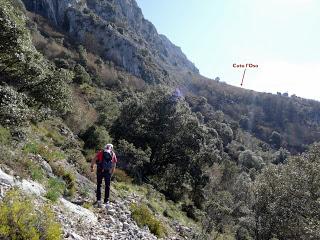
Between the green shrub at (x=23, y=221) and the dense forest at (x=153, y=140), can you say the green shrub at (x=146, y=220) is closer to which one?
the dense forest at (x=153, y=140)

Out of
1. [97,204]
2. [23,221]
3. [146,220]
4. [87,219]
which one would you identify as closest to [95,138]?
[146,220]

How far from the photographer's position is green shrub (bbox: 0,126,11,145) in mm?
13921

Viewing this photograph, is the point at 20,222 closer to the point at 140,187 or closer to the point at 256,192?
the point at 140,187

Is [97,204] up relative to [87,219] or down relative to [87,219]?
up

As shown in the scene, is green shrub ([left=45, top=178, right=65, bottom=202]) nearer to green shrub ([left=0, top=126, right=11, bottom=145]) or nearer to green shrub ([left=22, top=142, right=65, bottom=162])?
green shrub ([left=22, top=142, right=65, bottom=162])

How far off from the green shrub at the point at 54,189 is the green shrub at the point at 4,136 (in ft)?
6.35

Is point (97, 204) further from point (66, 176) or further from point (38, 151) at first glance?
point (38, 151)

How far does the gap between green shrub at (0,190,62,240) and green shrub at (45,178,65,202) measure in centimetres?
262

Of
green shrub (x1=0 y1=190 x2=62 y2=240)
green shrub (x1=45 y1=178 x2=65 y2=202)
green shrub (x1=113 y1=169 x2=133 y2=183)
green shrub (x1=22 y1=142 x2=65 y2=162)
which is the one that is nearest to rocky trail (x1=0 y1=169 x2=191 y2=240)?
green shrub (x1=45 y1=178 x2=65 y2=202)

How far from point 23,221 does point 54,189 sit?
471cm

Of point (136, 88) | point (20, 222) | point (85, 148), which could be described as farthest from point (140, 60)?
point (20, 222)

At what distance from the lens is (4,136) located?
46.9ft

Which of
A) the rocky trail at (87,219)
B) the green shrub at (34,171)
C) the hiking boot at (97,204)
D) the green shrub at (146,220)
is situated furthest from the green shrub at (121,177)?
the green shrub at (34,171)

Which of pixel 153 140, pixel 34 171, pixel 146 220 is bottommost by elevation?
pixel 146 220
